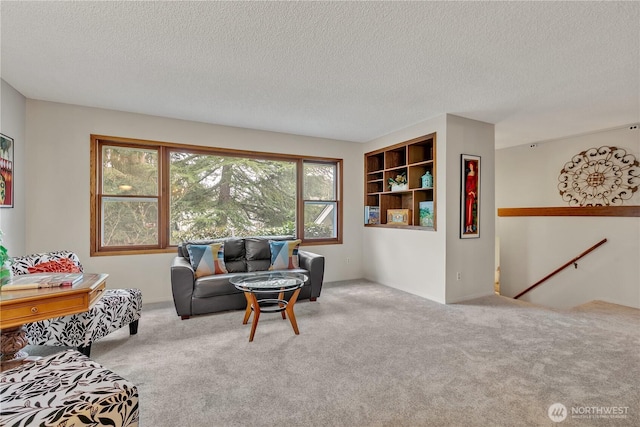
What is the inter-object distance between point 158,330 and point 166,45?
8.60 feet

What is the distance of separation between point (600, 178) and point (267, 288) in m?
5.20

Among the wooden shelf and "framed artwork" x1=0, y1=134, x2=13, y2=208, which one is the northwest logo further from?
"framed artwork" x1=0, y1=134, x2=13, y2=208

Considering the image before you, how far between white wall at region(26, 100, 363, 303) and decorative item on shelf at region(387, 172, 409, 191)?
256cm

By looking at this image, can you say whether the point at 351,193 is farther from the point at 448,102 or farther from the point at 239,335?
the point at 239,335

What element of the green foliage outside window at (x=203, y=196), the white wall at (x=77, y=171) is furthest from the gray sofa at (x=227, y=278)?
the white wall at (x=77, y=171)

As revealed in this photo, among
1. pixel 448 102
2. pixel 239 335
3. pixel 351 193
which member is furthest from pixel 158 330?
pixel 448 102

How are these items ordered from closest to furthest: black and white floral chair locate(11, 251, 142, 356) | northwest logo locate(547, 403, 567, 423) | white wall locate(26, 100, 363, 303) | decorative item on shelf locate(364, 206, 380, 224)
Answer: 1. northwest logo locate(547, 403, 567, 423)
2. black and white floral chair locate(11, 251, 142, 356)
3. white wall locate(26, 100, 363, 303)
4. decorative item on shelf locate(364, 206, 380, 224)

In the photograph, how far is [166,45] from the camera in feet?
7.68

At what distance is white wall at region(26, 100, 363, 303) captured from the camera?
3.53m

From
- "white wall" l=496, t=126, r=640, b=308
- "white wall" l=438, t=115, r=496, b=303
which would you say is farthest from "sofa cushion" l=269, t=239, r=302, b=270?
"white wall" l=496, t=126, r=640, b=308

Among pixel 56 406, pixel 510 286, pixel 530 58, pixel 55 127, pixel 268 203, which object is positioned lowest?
→ pixel 510 286

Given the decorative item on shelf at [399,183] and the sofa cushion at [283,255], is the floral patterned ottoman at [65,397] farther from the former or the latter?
the decorative item on shelf at [399,183]

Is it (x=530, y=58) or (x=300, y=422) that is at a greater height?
(x=530, y=58)

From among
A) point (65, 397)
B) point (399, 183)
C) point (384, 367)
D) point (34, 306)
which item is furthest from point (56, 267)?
point (399, 183)
